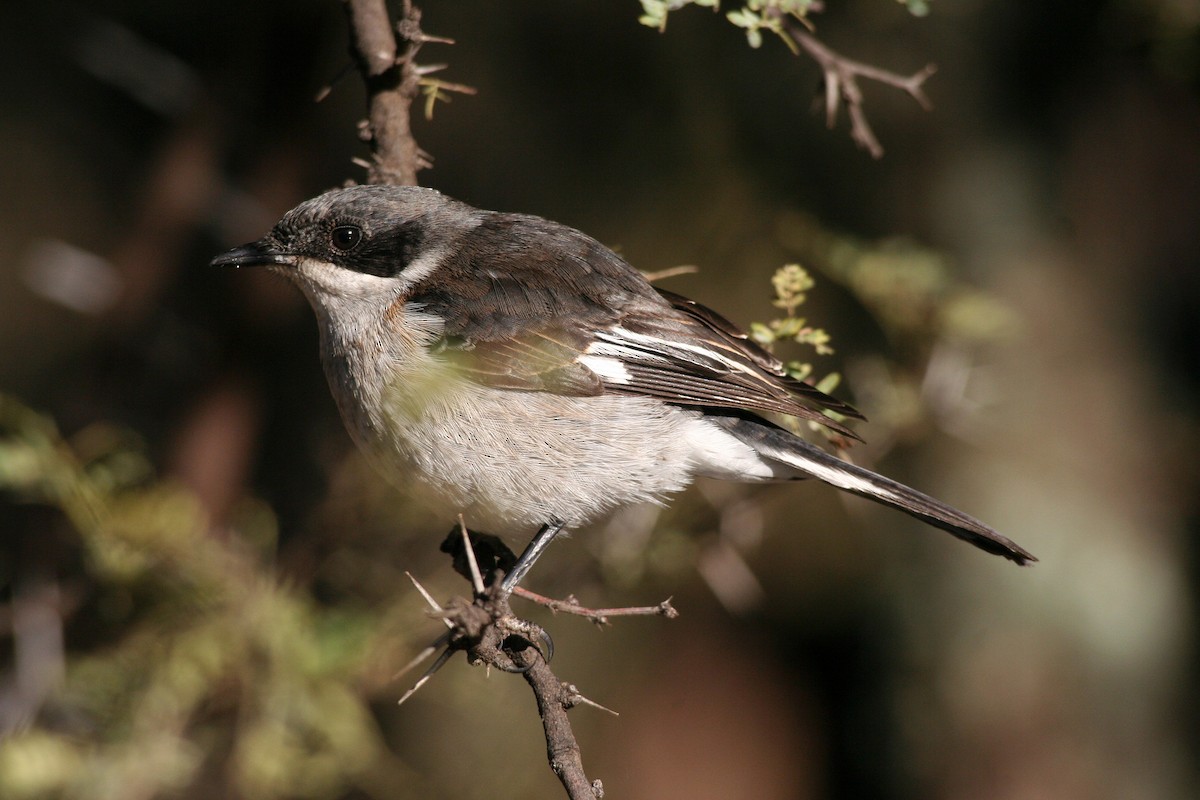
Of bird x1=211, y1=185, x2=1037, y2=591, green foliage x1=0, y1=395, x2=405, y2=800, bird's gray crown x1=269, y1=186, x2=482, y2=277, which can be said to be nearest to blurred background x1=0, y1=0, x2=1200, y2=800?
green foliage x1=0, y1=395, x2=405, y2=800

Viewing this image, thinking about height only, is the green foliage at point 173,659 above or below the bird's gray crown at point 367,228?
below

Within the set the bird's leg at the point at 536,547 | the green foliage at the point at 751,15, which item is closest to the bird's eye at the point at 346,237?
the bird's leg at the point at 536,547

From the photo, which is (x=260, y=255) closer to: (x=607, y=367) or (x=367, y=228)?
(x=367, y=228)

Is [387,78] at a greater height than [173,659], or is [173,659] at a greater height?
[387,78]

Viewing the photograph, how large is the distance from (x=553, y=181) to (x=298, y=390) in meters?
1.91

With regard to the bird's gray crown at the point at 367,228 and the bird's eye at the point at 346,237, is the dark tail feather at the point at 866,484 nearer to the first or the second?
the bird's gray crown at the point at 367,228

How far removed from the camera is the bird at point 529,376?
3.09m

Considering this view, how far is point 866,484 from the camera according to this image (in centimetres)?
314

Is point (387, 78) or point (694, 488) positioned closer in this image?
point (387, 78)

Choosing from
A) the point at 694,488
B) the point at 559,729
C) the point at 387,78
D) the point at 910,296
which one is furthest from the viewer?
the point at 694,488

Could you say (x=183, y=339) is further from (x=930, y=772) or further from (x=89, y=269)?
(x=930, y=772)

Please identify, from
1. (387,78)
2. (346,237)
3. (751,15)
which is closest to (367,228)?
(346,237)

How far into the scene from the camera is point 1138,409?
565cm

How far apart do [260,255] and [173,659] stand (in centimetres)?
138
